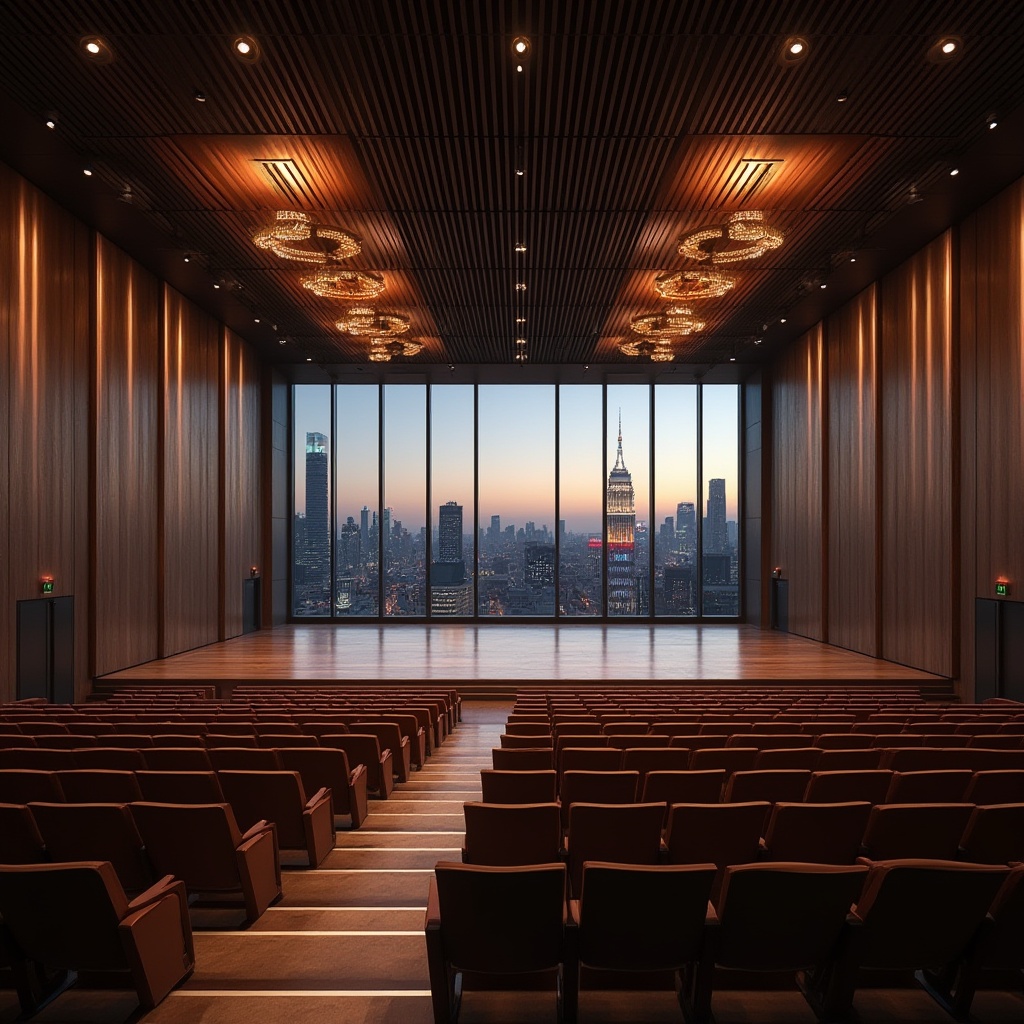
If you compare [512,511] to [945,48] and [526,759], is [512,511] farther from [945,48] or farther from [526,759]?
[526,759]

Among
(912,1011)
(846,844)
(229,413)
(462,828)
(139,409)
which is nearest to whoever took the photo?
(912,1011)

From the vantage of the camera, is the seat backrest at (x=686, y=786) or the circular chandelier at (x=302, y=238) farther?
the circular chandelier at (x=302, y=238)

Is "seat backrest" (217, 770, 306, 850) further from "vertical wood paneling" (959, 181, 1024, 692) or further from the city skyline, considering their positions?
the city skyline

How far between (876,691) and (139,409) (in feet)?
43.7

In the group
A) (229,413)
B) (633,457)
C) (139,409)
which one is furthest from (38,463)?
(633,457)

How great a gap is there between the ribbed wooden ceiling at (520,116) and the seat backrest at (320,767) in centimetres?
644

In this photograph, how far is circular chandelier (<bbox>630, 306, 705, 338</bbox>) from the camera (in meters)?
16.6

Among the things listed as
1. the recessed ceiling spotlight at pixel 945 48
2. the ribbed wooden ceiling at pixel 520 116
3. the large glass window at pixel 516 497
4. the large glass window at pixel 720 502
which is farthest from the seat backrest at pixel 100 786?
the large glass window at pixel 720 502

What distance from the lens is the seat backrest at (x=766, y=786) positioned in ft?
13.9

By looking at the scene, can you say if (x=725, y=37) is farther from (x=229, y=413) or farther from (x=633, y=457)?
(x=633, y=457)

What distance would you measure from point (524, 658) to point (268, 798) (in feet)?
41.7

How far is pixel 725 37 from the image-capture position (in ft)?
26.6

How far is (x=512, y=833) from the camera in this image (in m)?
3.65

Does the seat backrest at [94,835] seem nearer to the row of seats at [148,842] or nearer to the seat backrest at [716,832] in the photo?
the row of seats at [148,842]
